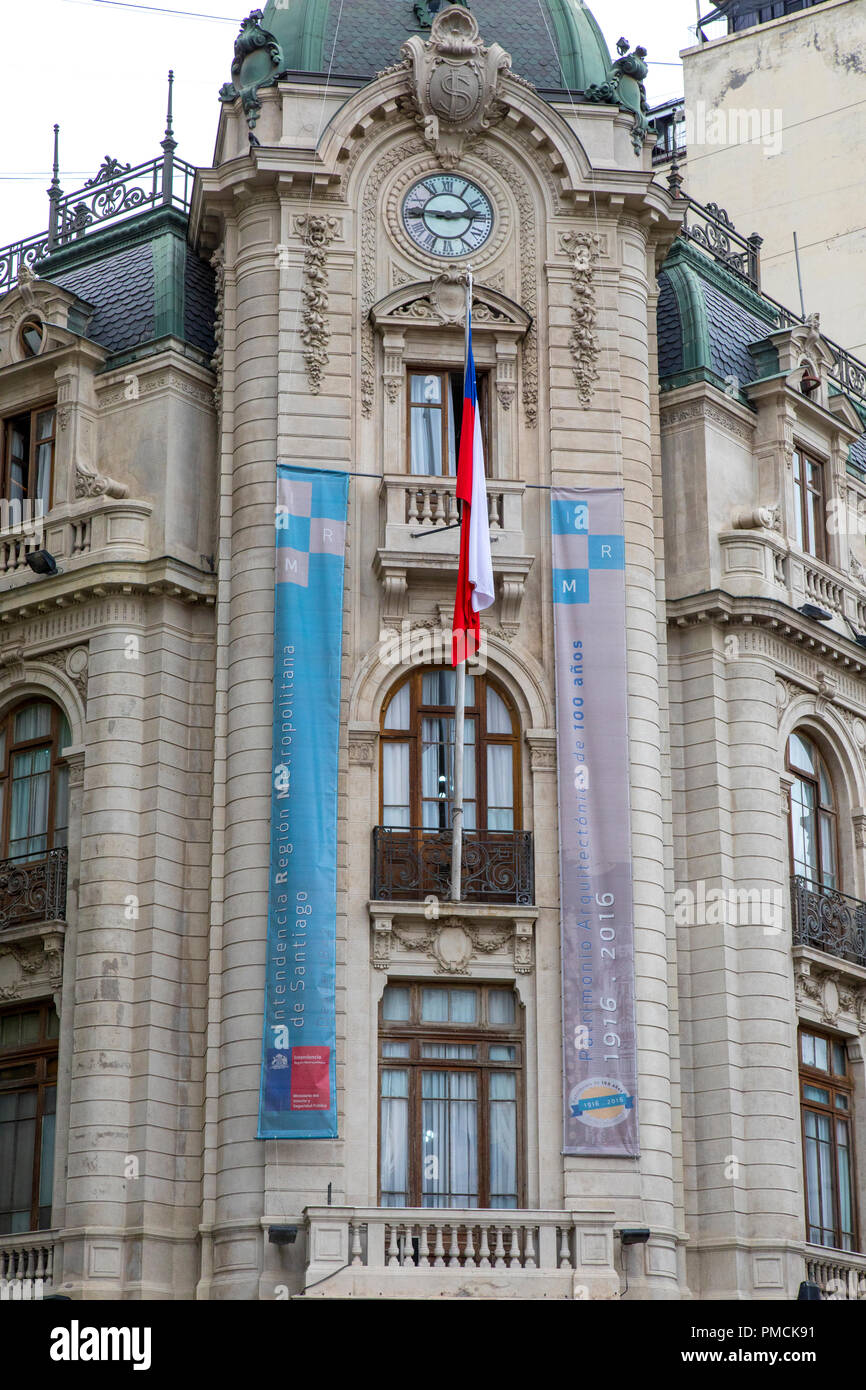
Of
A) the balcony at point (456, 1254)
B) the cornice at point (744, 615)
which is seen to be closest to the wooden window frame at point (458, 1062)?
the balcony at point (456, 1254)

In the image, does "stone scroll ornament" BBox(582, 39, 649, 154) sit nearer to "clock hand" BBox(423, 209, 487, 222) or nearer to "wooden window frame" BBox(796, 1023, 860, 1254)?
"clock hand" BBox(423, 209, 487, 222)

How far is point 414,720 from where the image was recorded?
3269cm

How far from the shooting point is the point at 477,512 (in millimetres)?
31562

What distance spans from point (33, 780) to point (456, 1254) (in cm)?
982

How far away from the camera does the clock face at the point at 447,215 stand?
113ft

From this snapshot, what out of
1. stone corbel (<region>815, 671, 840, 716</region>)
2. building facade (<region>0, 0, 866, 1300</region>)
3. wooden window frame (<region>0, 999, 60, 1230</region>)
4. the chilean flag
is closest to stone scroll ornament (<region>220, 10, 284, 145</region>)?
building facade (<region>0, 0, 866, 1300</region>)

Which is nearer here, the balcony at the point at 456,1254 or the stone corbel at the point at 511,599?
the balcony at the point at 456,1254

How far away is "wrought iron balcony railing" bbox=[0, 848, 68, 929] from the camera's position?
32.7 m

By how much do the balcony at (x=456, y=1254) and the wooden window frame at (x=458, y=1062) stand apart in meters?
1.18

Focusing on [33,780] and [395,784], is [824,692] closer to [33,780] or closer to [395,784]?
[395,784]

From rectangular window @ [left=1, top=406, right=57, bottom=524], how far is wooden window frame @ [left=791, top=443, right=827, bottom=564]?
11665 millimetres

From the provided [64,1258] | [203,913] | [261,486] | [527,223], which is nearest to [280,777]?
[203,913]

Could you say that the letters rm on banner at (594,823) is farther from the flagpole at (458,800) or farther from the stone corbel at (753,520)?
the stone corbel at (753,520)

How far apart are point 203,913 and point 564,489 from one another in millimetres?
7922
